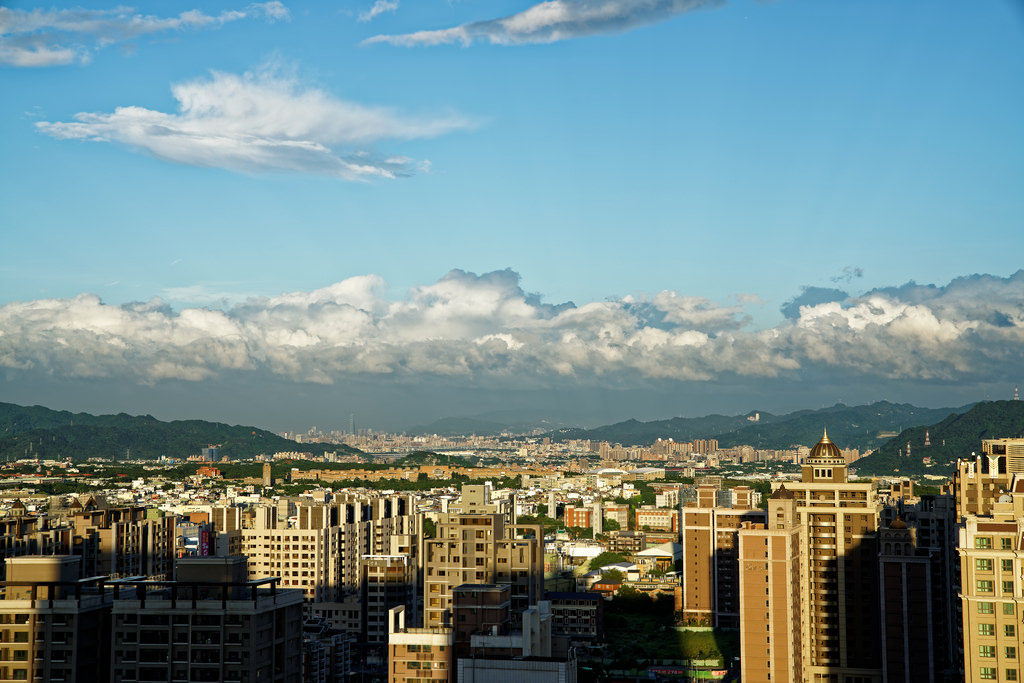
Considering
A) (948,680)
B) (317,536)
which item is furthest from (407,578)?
(948,680)

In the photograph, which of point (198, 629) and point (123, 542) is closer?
point (198, 629)

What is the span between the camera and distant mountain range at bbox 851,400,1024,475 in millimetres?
96875

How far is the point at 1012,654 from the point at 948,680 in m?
9.14

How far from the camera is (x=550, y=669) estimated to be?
14.0 metres

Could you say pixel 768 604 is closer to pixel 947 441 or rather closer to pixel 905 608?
pixel 905 608

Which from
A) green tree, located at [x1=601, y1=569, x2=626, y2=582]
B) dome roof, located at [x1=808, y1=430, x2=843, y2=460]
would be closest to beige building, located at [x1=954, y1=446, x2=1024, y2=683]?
dome roof, located at [x1=808, y1=430, x2=843, y2=460]

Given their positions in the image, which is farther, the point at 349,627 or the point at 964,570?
the point at 349,627

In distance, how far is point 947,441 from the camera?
102 meters

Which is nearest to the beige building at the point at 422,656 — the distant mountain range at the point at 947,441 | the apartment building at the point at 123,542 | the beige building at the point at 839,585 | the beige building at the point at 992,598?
the beige building at the point at 992,598

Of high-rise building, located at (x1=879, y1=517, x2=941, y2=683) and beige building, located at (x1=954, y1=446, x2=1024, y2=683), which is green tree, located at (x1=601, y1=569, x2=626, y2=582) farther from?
beige building, located at (x1=954, y1=446, x2=1024, y2=683)

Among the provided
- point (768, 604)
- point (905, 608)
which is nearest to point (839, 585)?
point (905, 608)

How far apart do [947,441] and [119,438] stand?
93.5 meters

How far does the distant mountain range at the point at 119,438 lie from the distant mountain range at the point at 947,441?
72.9 meters

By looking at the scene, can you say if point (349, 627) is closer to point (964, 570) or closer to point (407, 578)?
point (407, 578)
